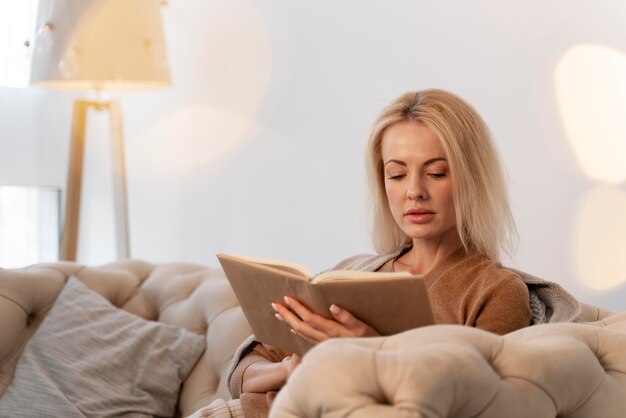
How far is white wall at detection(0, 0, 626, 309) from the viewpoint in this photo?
267 centimetres

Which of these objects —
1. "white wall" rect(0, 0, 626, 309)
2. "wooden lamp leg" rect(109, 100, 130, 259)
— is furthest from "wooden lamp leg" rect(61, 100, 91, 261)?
"white wall" rect(0, 0, 626, 309)

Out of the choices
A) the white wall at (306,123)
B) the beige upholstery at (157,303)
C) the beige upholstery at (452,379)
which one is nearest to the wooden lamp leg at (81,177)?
the white wall at (306,123)

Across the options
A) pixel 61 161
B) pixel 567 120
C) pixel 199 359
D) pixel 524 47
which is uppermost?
pixel 524 47

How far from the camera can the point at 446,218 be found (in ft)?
6.51

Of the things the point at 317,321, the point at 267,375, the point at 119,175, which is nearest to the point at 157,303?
the point at 267,375

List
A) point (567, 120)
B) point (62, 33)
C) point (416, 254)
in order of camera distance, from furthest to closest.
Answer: point (62, 33) → point (567, 120) → point (416, 254)

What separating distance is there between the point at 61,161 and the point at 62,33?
117 centimetres

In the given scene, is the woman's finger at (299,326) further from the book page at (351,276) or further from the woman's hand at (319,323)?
the book page at (351,276)

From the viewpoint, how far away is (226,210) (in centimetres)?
417

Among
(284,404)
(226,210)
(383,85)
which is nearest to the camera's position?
(284,404)

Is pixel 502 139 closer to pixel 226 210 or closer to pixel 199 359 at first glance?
pixel 199 359

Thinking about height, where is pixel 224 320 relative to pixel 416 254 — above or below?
below

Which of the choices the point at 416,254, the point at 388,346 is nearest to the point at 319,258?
the point at 416,254

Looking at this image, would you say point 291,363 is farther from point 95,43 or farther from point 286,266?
point 95,43
